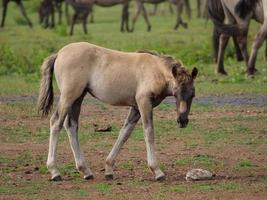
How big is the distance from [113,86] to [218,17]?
33.9 ft

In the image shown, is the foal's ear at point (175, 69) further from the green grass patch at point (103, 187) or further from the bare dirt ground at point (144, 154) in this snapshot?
the green grass patch at point (103, 187)

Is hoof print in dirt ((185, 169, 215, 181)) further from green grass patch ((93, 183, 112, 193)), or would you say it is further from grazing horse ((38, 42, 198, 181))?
green grass patch ((93, 183, 112, 193))

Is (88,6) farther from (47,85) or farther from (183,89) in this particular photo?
(183,89)

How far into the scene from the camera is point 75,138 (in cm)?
1052

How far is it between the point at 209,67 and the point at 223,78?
229cm

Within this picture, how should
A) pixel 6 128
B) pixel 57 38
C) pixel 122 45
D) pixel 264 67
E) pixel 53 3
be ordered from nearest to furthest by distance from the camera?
A: pixel 6 128 → pixel 264 67 → pixel 122 45 → pixel 57 38 → pixel 53 3

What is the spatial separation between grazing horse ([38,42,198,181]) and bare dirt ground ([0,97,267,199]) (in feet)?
1.20

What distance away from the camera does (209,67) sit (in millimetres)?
22000

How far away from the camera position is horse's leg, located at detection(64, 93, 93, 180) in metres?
10.4

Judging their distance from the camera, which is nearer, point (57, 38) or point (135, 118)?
point (135, 118)

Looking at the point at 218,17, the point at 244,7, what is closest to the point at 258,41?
the point at 244,7

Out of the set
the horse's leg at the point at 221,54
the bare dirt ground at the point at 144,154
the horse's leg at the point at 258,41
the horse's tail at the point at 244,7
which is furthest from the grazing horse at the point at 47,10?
the bare dirt ground at the point at 144,154

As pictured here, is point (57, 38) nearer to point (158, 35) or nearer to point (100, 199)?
point (158, 35)

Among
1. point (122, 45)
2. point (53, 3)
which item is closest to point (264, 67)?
point (122, 45)
